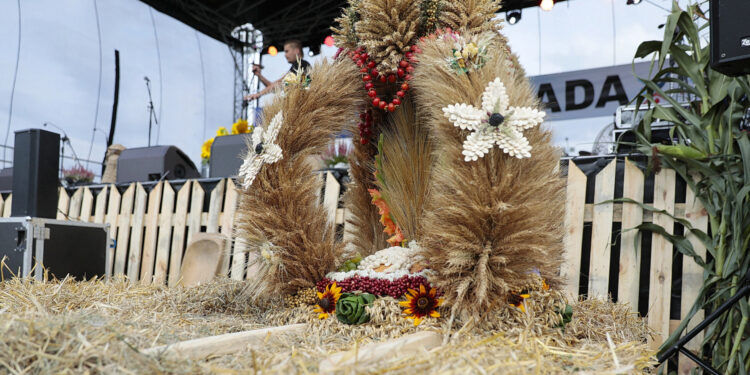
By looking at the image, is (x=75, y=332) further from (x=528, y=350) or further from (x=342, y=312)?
(x=528, y=350)

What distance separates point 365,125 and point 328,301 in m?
0.52

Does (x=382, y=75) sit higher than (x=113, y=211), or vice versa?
(x=382, y=75)

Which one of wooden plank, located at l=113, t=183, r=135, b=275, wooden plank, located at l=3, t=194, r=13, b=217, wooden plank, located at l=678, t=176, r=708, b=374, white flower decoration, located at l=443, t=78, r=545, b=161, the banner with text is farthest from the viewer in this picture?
the banner with text

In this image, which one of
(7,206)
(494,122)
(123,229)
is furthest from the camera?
(7,206)

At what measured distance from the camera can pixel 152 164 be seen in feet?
11.6

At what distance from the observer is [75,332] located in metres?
0.72

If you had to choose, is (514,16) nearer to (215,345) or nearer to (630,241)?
(630,241)

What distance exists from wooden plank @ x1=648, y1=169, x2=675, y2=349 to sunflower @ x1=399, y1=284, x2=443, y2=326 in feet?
3.76

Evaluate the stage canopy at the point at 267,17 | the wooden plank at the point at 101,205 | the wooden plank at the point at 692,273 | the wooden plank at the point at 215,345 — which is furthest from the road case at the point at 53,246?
the stage canopy at the point at 267,17

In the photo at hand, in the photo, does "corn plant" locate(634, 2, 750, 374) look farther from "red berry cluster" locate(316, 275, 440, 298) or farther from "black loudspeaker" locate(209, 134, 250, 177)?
"black loudspeaker" locate(209, 134, 250, 177)

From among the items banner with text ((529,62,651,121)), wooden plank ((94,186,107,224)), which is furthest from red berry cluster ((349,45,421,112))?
banner with text ((529,62,651,121))

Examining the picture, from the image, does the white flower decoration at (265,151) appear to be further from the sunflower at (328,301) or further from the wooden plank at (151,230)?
the wooden plank at (151,230)

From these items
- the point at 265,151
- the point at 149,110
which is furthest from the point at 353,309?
the point at 149,110

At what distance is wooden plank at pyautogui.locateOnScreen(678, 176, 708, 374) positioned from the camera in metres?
1.75
